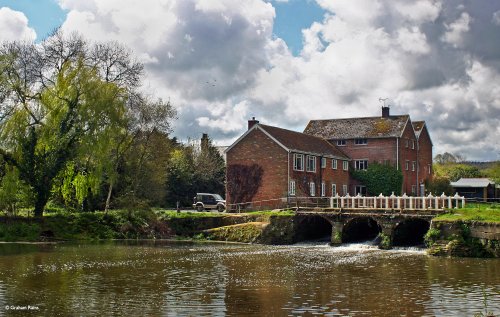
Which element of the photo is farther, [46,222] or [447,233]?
[46,222]

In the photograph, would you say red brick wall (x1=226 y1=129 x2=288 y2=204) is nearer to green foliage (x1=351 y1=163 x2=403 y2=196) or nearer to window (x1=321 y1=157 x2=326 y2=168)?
window (x1=321 y1=157 x2=326 y2=168)

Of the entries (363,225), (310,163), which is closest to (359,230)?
(363,225)

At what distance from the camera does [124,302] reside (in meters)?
18.8

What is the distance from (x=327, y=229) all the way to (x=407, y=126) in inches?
866

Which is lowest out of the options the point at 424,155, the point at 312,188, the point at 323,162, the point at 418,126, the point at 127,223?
the point at 127,223

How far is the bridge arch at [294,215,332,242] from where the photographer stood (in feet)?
146

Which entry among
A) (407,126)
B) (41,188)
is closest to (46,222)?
(41,188)

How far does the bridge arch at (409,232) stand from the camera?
41.7 m

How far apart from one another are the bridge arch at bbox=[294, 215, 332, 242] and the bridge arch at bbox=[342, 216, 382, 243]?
5.17 ft

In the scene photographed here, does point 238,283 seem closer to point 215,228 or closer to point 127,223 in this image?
point 215,228

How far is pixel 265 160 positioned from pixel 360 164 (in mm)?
15374

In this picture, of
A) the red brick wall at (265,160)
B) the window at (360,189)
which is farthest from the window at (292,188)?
the window at (360,189)

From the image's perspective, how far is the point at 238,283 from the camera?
2308 cm

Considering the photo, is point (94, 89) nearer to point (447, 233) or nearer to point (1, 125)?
point (1, 125)
